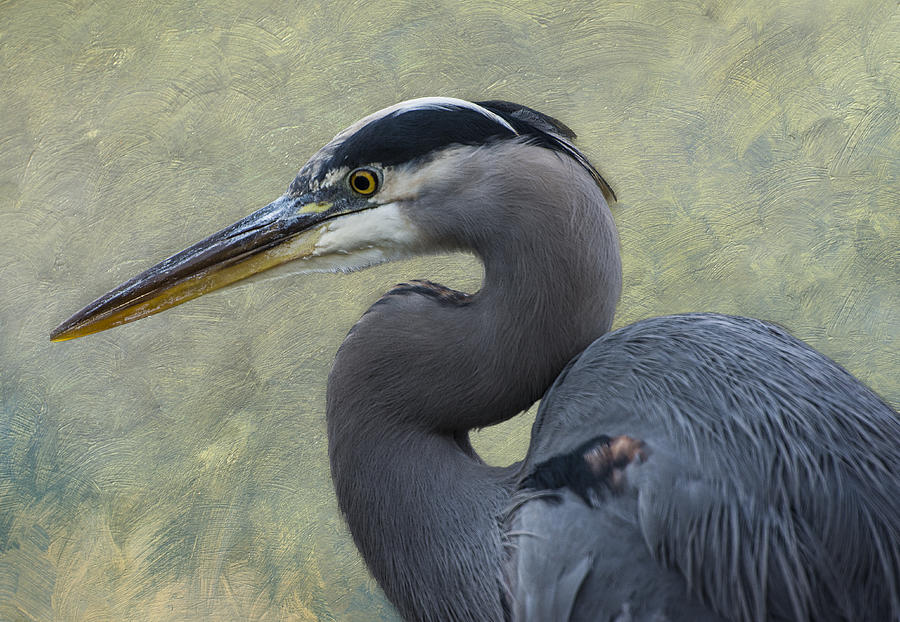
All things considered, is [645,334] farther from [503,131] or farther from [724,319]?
[503,131]

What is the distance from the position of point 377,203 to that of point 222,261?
0.26 meters

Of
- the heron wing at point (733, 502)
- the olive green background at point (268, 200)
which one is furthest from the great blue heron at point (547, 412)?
the olive green background at point (268, 200)

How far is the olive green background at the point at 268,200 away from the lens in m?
2.17

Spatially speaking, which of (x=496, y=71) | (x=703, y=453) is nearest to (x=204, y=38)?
(x=496, y=71)

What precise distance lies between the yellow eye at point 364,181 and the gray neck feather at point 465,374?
9 cm

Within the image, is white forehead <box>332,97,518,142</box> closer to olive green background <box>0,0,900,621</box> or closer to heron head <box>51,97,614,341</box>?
heron head <box>51,97,614,341</box>

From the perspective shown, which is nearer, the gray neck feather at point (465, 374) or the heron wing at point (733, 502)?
the heron wing at point (733, 502)

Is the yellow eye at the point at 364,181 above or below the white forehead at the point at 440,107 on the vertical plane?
below

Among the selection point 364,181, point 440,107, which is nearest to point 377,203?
point 364,181

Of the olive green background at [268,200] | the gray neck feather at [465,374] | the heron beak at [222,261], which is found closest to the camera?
the gray neck feather at [465,374]

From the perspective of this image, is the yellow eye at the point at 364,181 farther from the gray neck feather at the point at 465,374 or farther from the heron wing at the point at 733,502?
the heron wing at the point at 733,502

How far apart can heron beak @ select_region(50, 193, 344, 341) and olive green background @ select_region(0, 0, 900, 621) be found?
1.12 meters

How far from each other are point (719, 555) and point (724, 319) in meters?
0.33

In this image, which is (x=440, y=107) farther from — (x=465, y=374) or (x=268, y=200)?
(x=268, y=200)
